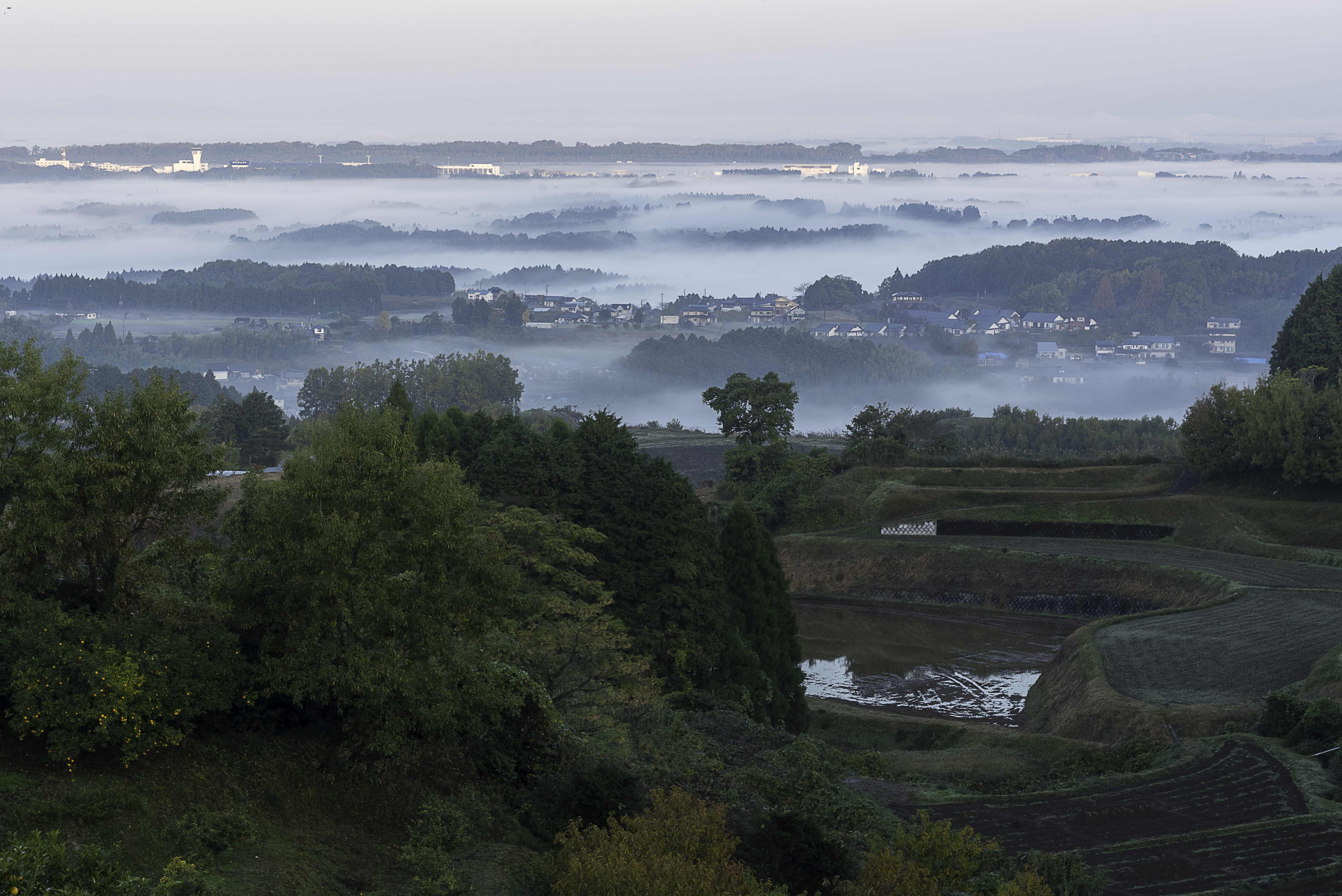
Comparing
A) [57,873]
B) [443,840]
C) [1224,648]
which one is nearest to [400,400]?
[1224,648]

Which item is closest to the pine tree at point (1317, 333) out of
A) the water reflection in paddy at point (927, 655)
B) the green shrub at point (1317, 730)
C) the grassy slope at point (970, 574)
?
the grassy slope at point (970, 574)

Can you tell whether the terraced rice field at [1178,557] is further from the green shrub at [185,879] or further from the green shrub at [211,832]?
the green shrub at [185,879]

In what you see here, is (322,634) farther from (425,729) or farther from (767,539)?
(767,539)

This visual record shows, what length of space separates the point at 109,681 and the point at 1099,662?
38.0 metres

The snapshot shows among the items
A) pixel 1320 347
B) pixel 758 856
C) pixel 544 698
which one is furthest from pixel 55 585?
pixel 1320 347

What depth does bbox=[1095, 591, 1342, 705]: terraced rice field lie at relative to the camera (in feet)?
140

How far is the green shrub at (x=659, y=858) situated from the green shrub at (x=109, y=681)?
21.7 feet

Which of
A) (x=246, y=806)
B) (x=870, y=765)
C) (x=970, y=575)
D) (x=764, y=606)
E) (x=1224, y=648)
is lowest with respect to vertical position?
(x=970, y=575)

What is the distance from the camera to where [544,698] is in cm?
2436

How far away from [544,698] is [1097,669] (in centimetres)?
2849

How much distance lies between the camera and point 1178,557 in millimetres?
64000

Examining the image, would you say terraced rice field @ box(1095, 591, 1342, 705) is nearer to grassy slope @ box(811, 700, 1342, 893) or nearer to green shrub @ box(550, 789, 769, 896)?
grassy slope @ box(811, 700, 1342, 893)

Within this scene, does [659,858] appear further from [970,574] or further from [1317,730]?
[970,574]

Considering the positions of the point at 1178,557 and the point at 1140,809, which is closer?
the point at 1140,809
